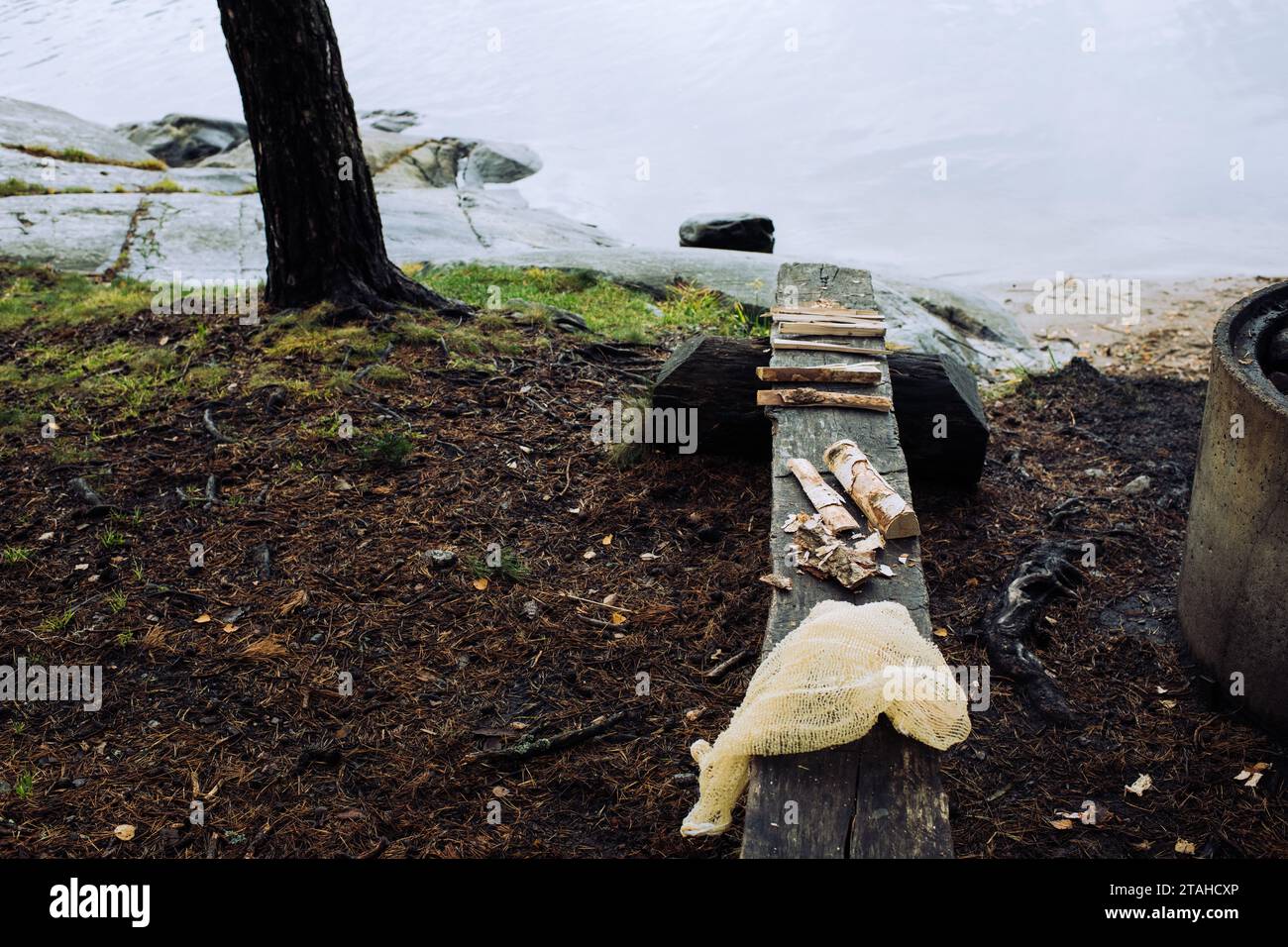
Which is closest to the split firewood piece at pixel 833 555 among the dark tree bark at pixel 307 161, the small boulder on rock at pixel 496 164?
the dark tree bark at pixel 307 161

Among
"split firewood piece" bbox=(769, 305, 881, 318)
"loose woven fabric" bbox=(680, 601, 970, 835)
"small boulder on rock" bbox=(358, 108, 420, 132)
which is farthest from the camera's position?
"small boulder on rock" bbox=(358, 108, 420, 132)

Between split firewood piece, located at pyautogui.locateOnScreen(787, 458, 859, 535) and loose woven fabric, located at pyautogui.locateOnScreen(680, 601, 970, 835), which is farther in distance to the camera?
split firewood piece, located at pyautogui.locateOnScreen(787, 458, 859, 535)

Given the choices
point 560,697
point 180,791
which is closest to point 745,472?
point 560,697

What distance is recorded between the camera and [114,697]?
3590mm

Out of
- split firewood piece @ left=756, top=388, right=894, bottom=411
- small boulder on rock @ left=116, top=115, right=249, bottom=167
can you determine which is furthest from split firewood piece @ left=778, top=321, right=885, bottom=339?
small boulder on rock @ left=116, top=115, right=249, bottom=167

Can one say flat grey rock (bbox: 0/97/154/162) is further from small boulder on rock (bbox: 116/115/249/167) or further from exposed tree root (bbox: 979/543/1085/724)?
exposed tree root (bbox: 979/543/1085/724)

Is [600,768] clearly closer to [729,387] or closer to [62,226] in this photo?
[729,387]

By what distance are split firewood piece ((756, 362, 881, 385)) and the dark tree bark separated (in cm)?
307

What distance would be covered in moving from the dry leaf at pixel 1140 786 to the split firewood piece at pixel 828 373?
1.90m

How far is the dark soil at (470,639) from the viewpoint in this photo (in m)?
3.24

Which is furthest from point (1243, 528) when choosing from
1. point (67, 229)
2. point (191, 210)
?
point (191, 210)

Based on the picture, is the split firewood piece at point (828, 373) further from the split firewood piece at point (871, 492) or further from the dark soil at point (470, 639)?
the dark soil at point (470, 639)

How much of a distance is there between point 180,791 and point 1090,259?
10.9 m

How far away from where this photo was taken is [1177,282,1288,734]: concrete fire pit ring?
336 cm
